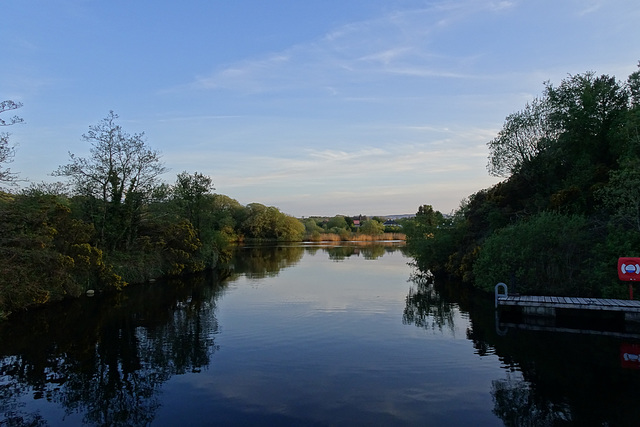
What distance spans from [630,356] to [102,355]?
13.2 meters

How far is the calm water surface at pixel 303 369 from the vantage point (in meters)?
7.80

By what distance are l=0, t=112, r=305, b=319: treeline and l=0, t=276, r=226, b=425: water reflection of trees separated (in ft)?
5.12

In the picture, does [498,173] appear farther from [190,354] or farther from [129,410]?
[129,410]

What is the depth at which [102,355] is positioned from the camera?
11.4 metres

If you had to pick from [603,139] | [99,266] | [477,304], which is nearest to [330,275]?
[477,304]

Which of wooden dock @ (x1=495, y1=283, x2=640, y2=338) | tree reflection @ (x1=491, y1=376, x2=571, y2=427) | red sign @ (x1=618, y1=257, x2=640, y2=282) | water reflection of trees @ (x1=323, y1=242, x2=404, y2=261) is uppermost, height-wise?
red sign @ (x1=618, y1=257, x2=640, y2=282)

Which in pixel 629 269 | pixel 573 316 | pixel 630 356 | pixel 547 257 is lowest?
pixel 630 356

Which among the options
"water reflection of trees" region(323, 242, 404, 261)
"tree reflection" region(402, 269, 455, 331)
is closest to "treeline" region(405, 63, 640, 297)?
"tree reflection" region(402, 269, 455, 331)

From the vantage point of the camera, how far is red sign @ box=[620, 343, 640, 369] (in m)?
10.3

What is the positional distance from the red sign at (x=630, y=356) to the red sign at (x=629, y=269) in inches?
117

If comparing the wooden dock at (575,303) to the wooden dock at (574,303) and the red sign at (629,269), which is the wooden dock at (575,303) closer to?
the wooden dock at (574,303)

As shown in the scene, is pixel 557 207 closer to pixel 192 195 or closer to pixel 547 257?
pixel 547 257

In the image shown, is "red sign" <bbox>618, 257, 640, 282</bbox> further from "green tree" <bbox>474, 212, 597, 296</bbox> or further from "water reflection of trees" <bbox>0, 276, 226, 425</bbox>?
"water reflection of trees" <bbox>0, 276, 226, 425</bbox>

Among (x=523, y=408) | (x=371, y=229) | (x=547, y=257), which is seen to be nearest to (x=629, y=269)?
(x=547, y=257)
